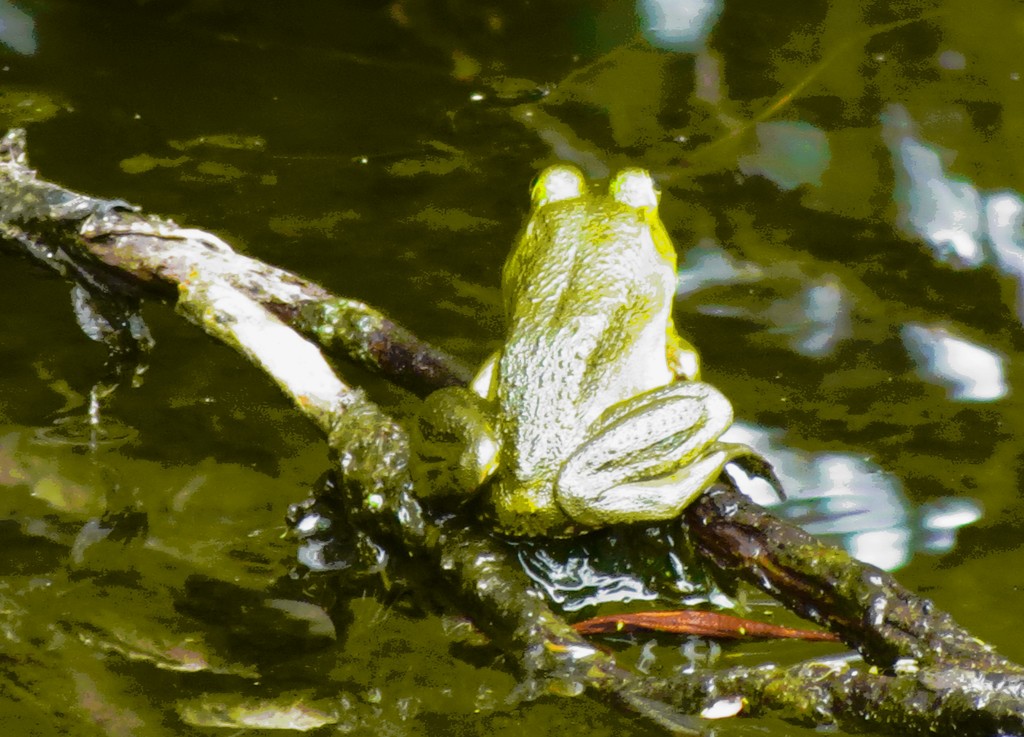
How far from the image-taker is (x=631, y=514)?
202 centimetres

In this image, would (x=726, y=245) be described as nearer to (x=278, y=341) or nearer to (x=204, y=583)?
(x=278, y=341)

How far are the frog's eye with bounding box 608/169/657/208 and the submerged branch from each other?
2.66 feet

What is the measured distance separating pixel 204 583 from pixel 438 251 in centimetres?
144

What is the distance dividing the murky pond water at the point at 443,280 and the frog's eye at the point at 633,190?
1.57 feet

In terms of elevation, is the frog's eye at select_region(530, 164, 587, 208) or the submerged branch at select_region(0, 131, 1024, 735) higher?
the frog's eye at select_region(530, 164, 587, 208)

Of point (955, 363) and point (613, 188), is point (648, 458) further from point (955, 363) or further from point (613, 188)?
point (955, 363)

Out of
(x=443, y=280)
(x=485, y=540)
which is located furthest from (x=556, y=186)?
(x=485, y=540)

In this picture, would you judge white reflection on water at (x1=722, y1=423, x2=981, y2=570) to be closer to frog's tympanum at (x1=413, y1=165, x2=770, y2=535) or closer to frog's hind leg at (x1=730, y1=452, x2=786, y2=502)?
frog's hind leg at (x1=730, y1=452, x2=786, y2=502)

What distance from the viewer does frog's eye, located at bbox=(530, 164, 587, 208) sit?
2.78 metres

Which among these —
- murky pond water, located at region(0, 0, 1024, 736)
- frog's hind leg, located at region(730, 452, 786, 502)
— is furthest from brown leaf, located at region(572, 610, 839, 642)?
frog's hind leg, located at region(730, 452, 786, 502)

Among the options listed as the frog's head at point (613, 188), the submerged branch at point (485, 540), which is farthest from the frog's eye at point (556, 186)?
the submerged branch at point (485, 540)

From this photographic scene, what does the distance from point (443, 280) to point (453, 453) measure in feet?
4.27

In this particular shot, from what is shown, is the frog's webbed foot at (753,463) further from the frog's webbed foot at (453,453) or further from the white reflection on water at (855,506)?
the frog's webbed foot at (453,453)

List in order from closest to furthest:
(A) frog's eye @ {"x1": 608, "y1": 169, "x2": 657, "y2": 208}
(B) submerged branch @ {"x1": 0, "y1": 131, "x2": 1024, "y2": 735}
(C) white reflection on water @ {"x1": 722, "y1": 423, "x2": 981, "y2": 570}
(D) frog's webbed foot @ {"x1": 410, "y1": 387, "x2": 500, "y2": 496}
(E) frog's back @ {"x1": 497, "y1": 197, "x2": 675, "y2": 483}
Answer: (B) submerged branch @ {"x1": 0, "y1": 131, "x2": 1024, "y2": 735} < (D) frog's webbed foot @ {"x1": 410, "y1": 387, "x2": 500, "y2": 496} < (E) frog's back @ {"x1": 497, "y1": 197, "x2": 675, "y2": 483} < (C) white reflection on water @ {"x1": 722, "y1": 423, "x2": 981, "y2": 570} < (A) frog's eye @ {"x1": 608, "y1": 169, "x2": 657, "y2": 208}
